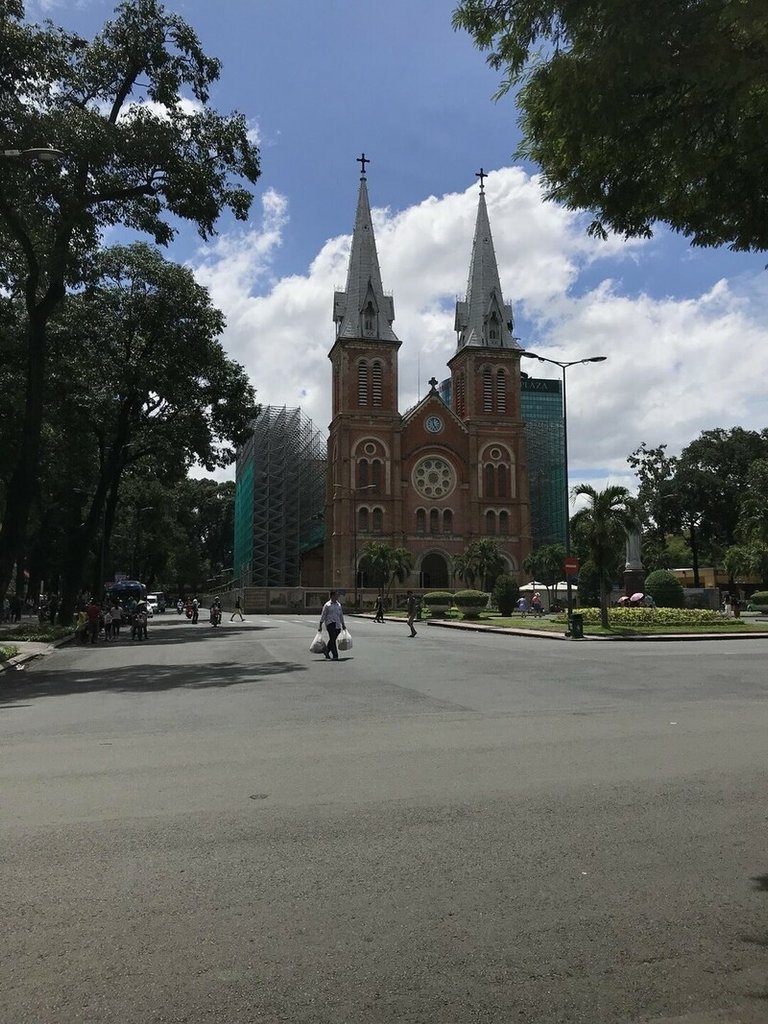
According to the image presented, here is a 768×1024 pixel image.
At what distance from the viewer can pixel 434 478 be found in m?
78.5

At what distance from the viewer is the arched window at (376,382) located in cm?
7719

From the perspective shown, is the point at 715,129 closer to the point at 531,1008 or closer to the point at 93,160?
the point at 531,1008

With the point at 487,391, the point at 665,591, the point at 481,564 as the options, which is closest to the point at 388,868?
the point at 665,591

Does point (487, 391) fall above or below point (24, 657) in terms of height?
above

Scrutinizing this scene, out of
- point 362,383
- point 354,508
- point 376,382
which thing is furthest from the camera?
point 376,382

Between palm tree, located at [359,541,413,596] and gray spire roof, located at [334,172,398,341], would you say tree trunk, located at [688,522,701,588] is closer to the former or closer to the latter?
palm tree, located at [359,541,413,596]

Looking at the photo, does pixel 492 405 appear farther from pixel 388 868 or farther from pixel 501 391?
pixel 388 868

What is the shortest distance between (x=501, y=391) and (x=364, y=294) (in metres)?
16.4

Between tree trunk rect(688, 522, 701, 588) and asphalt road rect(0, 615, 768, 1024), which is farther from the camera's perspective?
tree trunk rect(688, 522, 701, 588)

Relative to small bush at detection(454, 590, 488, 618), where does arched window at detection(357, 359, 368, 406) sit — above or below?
above

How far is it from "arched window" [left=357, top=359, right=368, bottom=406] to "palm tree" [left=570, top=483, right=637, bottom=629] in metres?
47.7

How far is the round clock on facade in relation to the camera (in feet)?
256

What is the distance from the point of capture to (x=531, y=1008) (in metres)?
3.20

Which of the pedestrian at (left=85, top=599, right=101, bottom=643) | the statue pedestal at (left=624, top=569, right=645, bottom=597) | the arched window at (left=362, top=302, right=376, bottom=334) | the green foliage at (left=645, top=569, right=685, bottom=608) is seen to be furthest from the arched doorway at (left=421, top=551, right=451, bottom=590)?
the pedestrian at (left=85, top=599, right=101, bottom=643)
